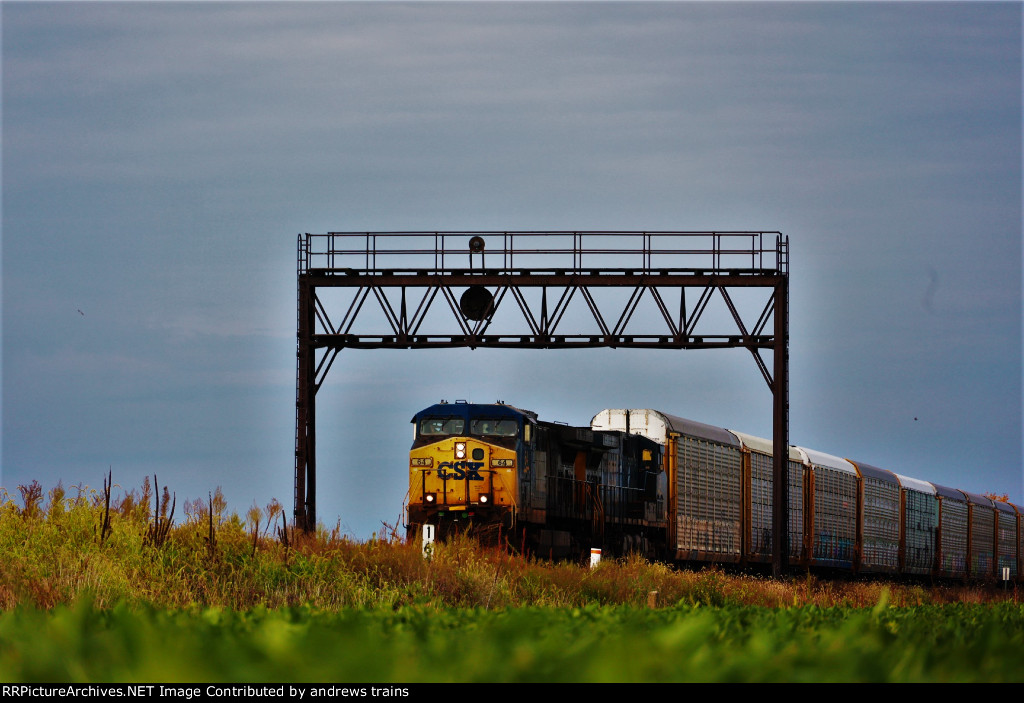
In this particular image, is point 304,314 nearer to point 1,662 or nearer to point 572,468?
point 572,468

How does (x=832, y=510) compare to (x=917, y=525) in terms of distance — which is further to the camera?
(x=917, y=525)

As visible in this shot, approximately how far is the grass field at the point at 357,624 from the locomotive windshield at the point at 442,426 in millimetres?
8194

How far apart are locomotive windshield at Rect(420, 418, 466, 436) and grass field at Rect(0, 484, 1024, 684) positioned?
8194 mm

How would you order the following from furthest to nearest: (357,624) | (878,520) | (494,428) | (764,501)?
1. (878,520)
2. (764,501)
3. (494,428)
4. (357,624)

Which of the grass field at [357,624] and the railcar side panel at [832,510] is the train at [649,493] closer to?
the railcar side panel at [832,510]

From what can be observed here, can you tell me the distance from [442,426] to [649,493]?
6668mm

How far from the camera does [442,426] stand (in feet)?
99.6

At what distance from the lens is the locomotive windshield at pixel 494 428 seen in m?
29.3

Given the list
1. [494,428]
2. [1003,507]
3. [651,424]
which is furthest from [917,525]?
[494,428]

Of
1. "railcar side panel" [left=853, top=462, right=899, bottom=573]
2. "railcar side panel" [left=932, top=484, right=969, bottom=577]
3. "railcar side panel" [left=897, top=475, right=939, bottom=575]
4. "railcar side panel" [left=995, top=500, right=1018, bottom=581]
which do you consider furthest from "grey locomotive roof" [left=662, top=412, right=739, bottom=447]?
"railcar side panel" [left=995, top=500, right=1018, bottom=581]

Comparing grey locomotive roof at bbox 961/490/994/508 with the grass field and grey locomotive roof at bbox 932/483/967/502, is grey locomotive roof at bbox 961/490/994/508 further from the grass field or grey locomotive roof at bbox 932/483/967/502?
the grass field

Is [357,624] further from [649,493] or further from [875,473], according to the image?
[875,473]

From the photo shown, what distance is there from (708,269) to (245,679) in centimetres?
3161

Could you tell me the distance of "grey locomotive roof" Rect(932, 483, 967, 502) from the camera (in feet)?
170
